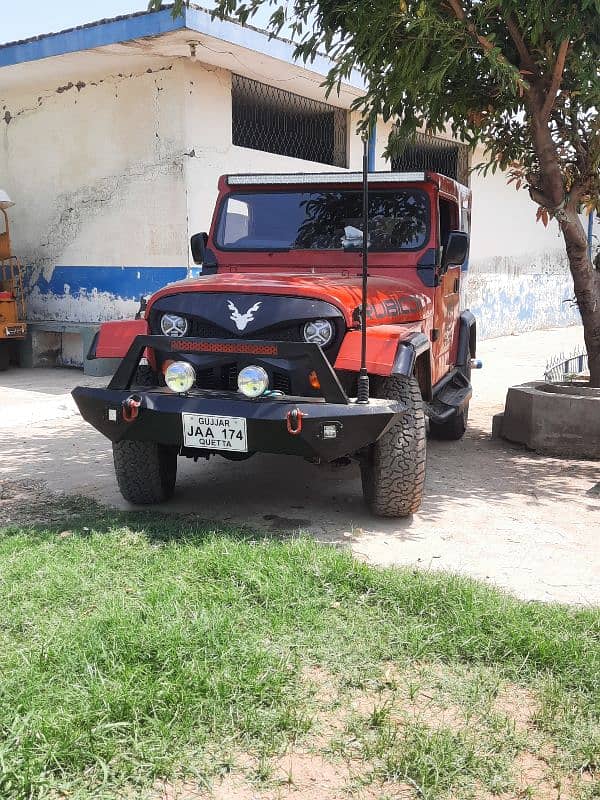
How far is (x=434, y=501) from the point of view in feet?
15.8

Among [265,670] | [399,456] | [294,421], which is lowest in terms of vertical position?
[265,670]

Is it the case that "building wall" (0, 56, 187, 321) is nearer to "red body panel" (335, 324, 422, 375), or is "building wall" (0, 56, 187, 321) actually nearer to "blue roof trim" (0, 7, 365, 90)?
"blue roof trim" (0, 7, 365, 90)

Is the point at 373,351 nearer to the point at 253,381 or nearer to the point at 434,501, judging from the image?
the point at 253,381

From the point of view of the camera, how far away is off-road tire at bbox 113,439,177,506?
442 centimetres

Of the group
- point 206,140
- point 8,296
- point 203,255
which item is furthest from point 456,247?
point 8,296

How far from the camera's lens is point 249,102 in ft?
34.6

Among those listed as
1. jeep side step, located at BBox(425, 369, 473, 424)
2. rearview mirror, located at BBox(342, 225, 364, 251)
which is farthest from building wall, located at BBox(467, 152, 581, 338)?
rearview mirror, located at BBox(342, 225, 364, 251)

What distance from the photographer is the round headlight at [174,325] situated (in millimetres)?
4176

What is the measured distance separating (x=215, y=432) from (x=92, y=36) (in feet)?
21.6

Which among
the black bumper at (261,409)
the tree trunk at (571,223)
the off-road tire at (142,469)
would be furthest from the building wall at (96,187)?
the black bumper at (261,409)

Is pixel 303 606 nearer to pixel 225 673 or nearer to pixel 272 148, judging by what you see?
pixel 225 673

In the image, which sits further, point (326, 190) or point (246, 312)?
point (326, 190)

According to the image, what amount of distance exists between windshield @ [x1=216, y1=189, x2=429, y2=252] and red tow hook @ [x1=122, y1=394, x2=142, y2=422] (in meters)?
1.74

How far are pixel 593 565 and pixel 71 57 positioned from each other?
8.23 meters
